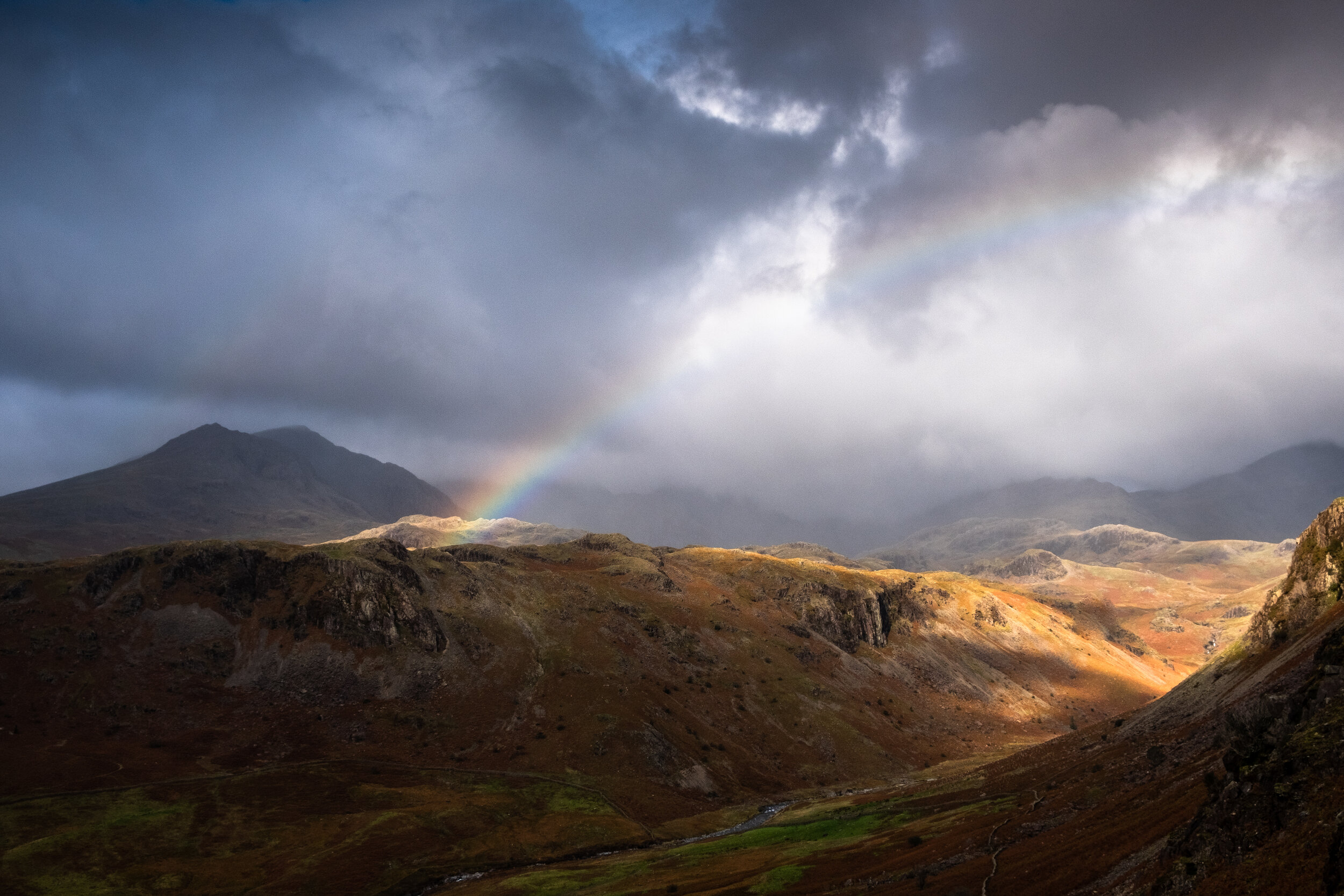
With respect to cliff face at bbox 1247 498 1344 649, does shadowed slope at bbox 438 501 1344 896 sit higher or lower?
lower

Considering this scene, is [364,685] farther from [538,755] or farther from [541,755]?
[541,755]

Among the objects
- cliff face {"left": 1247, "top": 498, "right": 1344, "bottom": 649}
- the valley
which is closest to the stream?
the valley

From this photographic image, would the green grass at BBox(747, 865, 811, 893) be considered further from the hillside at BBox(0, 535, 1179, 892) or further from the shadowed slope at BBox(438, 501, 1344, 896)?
the hillside at BBox(0, 535, 1179, 892)

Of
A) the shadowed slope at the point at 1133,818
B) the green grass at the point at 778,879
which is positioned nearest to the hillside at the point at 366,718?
the shadowed slope at the point at 1133,818

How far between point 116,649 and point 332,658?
129 feet

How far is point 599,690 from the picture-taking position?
154000 millimetres

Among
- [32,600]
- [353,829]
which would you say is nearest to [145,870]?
[353,829]

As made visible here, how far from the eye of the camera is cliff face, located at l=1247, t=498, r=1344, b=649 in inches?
2261

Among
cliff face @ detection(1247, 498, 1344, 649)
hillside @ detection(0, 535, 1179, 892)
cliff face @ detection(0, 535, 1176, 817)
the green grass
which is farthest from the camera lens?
cliff face @ detection(0, 535, 1176, 817)

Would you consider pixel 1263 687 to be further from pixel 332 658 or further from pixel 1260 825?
pixel 332 658

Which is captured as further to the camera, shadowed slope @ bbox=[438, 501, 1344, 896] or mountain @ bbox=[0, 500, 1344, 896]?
mountain @ bbox=[0, 500, 1344, 896]

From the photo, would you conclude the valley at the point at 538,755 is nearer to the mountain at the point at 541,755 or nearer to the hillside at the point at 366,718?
the mountain at the point at 541,755

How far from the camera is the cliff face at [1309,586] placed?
57.4 metres

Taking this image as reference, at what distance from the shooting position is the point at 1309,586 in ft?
197
